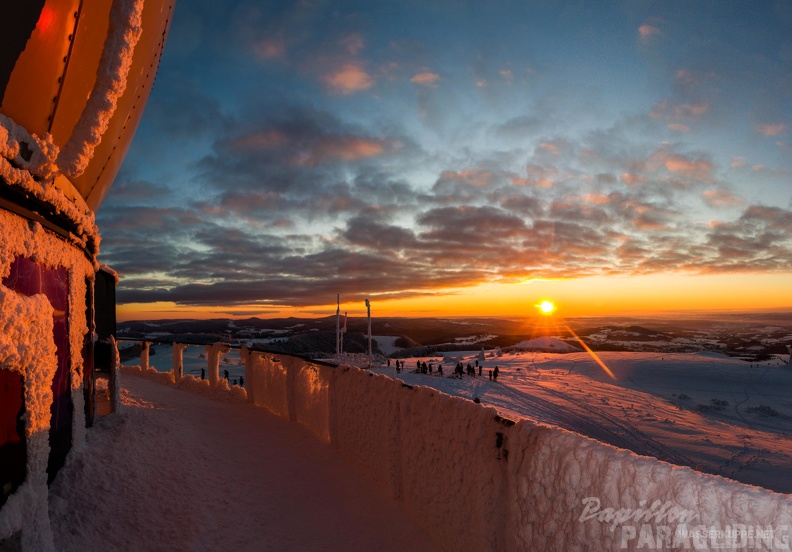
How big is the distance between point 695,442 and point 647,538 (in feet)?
57.1

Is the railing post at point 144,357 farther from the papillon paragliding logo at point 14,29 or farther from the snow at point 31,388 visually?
the papillon paragliding logo at point 14,29

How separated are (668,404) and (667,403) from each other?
0.29m

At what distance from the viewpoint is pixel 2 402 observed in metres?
3.36

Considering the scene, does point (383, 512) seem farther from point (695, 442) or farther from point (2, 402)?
point (695, 442)

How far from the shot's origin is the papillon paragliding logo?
118 inches

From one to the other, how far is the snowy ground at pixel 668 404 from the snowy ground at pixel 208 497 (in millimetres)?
7050

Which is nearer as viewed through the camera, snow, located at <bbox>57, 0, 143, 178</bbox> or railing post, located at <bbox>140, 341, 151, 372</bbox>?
snow, located at <bbox>57, 0, 143, 178</bbox>

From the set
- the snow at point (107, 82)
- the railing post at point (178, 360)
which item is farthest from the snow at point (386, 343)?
A: the snow at point (107, 82)

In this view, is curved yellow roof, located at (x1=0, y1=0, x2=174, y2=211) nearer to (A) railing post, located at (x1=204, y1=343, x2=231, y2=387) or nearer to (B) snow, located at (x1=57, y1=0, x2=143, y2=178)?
(B) snow, located at (x1=57, y1=0, x2=143, y2=178)

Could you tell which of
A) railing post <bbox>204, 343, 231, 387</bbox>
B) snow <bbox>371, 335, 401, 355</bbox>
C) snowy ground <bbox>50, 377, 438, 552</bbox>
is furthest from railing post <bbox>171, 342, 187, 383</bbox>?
snow <bbox>371, 335, 401, 355</bbox>

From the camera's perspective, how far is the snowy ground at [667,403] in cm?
1516

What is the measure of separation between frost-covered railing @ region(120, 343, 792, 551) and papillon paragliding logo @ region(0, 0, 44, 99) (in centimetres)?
444

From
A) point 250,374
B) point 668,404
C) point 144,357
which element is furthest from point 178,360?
point 668,404

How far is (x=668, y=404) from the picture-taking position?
24484mm
